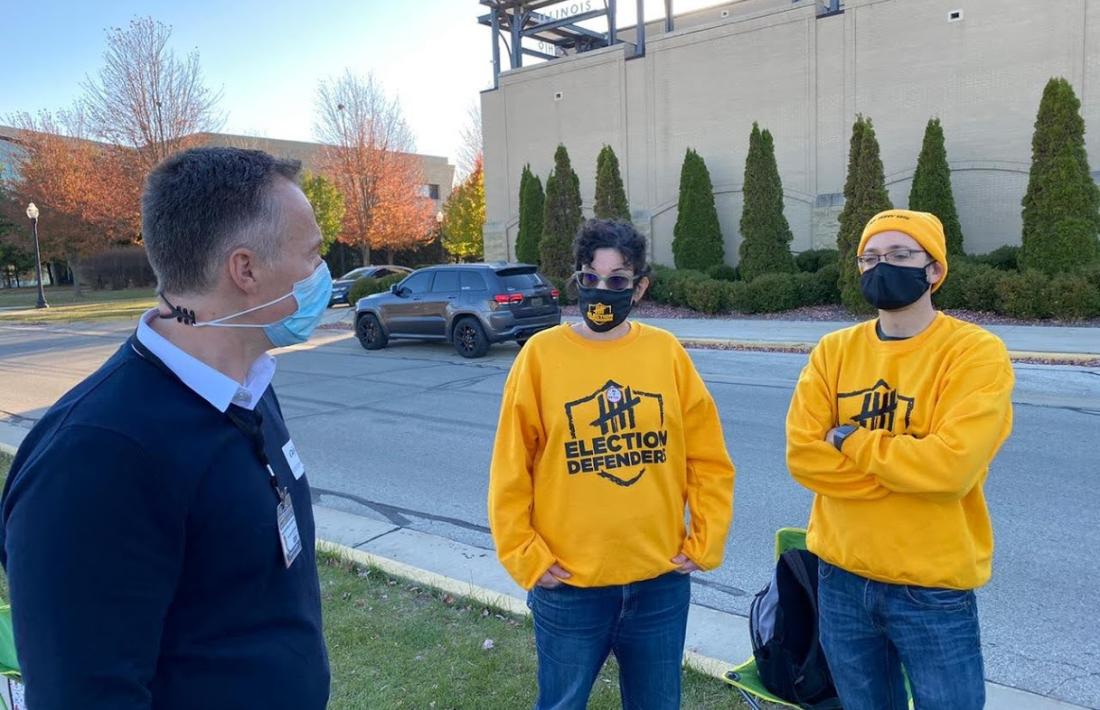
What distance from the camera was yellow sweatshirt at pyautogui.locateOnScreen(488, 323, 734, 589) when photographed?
2.34 m

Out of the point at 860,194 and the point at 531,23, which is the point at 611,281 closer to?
the point at 860,194

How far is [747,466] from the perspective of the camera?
6820 mm

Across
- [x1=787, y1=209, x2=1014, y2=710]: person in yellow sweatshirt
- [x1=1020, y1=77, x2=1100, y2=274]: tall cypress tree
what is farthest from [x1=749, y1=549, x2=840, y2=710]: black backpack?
[x1=1020, y1=77, x2=1100, y2=274]: tall cypress tree

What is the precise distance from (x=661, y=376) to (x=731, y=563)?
9.17ft

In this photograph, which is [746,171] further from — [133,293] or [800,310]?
[133,293]

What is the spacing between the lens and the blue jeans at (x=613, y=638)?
234 cm

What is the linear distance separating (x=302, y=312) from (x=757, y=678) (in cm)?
214

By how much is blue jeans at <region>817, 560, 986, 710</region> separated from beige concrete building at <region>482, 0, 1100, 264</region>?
64.0 feet

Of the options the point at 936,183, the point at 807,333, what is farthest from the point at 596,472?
the point at 936,183

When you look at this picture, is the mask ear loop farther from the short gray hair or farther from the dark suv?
the dark suv

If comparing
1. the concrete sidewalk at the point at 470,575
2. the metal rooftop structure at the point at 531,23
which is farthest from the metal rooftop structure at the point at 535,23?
the concrete sidewalk at the point at 470,575

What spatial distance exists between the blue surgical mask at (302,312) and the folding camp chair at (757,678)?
192 centimetres

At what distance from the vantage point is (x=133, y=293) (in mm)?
41844

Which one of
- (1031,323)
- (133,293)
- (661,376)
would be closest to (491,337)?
(1031,323)
